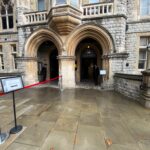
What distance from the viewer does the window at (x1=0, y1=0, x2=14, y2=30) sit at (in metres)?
9.15

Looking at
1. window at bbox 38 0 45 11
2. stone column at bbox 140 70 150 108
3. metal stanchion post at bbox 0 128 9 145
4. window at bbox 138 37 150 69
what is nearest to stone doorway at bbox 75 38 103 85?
window at bbox 138 37 150 69

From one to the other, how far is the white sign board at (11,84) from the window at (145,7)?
28.9 ft

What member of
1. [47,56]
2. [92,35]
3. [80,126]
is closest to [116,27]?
[92,35]

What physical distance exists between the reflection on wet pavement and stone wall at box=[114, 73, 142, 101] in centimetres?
81

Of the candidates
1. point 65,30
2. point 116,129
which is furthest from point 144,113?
point 65,30

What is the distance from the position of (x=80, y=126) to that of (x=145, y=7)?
347 inches

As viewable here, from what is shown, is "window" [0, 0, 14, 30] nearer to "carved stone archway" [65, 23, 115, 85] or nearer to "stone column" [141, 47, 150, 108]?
"carved stone archway" [65, 23, 115, 85]

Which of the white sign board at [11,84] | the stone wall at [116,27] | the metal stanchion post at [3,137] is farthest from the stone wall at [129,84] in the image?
the metal stanchion post at [3,137]

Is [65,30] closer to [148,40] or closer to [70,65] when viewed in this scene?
[70,65]

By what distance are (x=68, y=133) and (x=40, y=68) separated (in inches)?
311

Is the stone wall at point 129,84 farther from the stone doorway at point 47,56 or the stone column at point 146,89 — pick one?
the stone doorway at point 47,56

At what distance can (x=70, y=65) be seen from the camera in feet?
24.2

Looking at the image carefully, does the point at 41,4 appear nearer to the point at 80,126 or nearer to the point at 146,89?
the point at 146,89

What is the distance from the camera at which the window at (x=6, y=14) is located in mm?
9148
